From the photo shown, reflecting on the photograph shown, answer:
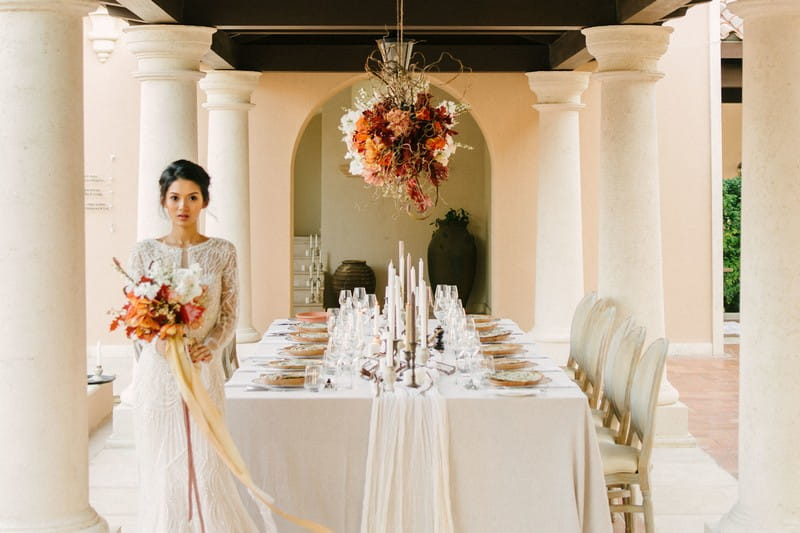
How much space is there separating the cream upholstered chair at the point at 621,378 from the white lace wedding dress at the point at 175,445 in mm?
2180

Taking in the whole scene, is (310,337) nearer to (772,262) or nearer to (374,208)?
(772,262)

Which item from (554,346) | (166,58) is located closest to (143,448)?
(166,58)

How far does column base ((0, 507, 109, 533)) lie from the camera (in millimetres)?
4348

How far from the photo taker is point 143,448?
171 inches

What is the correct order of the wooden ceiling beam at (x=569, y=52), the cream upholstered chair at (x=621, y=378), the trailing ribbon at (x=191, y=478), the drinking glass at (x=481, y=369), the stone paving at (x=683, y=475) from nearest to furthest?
the trailing ribbon at (x=191, y=478), the drinking glass at (x=481, y=369), the cream upholstered chair at (x=621, y=378), the stone paving at (x=683, y=475), the wooden ceiling beam at (x=569, y=52)

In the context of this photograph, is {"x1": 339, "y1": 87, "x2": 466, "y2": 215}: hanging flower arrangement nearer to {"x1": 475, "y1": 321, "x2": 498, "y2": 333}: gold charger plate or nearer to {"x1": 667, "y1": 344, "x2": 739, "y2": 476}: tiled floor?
{"x1": 475, "y1": 321, "x2": 498, "y2": 333}: gold charger plate

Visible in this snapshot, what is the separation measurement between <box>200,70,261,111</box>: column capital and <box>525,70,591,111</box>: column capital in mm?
3002

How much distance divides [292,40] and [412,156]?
5283mm

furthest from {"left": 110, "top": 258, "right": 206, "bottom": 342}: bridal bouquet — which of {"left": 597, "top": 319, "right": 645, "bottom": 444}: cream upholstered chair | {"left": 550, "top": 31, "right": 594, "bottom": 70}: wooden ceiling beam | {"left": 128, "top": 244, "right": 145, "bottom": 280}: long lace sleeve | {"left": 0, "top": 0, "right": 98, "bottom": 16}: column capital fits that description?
{"left": 550, "top": 31, "right": 594, "bottom": 70}: wooden ceiling beam

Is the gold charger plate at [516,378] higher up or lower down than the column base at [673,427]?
higher up

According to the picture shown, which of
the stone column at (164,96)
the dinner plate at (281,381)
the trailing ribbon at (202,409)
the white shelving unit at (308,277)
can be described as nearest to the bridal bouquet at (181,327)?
the trailing ribbon at (202,409)

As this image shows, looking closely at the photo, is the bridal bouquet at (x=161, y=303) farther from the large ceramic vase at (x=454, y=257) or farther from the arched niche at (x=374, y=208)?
the arched niche at (x=374, y=208)

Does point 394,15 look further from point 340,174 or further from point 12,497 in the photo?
point 340,174

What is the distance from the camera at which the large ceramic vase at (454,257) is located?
15.0 meters
